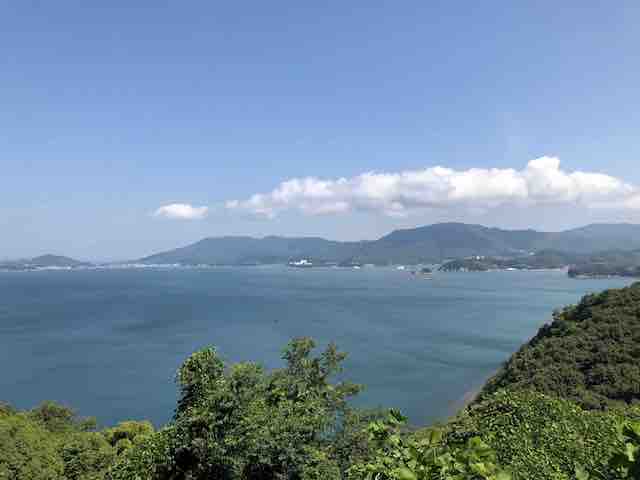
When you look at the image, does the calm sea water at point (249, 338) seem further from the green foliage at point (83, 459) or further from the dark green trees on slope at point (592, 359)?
the green foliage at point (83, 459)

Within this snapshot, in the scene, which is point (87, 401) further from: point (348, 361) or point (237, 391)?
point (237, 391)

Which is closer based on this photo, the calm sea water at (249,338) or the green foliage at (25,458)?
the green foliage at (25,458)

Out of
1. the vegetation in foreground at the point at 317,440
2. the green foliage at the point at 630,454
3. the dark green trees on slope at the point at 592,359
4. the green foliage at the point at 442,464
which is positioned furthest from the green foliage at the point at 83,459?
the dark green trees on slope at the point at 592,359

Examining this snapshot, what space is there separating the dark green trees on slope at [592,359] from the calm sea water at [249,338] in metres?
11.5

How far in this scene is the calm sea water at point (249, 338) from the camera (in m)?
43.6

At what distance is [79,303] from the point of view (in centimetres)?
10900

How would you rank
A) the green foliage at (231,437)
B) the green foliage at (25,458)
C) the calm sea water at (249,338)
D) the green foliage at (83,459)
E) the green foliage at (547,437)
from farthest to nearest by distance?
the calm sea water at (249,338)
the green foliage at (83,459)
the green foliage at (25,458)
the green foliage at (231,437)
the green foliage at (547,437)

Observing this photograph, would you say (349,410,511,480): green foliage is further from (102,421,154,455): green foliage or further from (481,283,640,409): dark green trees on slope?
(481,283,640,409): dark green trees on slope

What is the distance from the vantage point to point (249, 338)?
66.1 meters

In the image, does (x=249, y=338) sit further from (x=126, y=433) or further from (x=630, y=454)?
(x=630, y=454)

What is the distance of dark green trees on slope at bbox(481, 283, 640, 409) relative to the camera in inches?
901

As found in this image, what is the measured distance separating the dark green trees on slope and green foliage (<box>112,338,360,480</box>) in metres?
→ 17.4

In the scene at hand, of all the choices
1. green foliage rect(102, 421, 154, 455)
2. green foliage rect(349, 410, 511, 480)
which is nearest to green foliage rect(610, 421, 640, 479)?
green foliage rect(349, 410, 511, 480)

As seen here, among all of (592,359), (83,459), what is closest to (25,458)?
(83,459)
